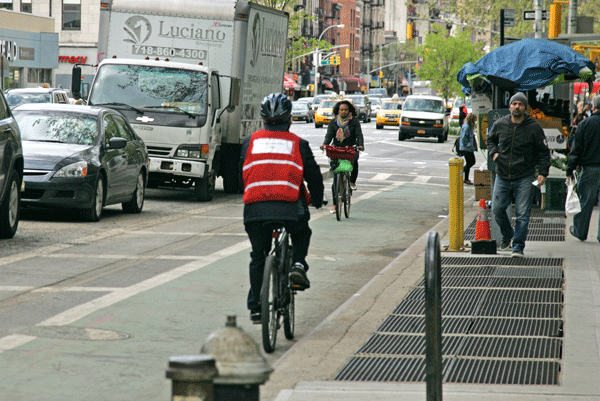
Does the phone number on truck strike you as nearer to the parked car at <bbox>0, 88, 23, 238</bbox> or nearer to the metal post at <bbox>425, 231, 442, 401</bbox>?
the parked car at <bbox>0, 88, 23, 238</bbox>

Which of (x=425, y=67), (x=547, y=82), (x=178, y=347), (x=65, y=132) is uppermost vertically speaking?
(x=425, y=67)

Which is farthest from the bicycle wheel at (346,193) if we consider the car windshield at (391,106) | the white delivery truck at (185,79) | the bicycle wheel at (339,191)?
the car windshield at (391,106)

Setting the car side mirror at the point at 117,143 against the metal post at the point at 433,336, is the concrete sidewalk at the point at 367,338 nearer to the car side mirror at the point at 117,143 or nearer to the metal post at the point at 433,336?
the metal post at the point at 433,336

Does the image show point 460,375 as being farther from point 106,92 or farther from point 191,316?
point 106,92

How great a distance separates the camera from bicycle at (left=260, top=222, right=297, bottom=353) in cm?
631

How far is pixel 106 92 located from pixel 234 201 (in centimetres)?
302

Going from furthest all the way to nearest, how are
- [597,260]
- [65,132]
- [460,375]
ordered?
[65,132] < [597,260] < [460,375]

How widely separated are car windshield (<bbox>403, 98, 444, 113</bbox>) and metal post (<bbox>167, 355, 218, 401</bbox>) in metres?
44.4

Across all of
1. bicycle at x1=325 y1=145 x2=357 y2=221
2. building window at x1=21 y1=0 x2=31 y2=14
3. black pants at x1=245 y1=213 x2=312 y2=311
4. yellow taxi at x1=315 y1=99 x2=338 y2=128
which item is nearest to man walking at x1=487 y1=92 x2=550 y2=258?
bicycle at x1=325 y1=145 x2=357 y2=221

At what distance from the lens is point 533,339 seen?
270 inches

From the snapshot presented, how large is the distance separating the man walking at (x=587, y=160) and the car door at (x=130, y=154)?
257 inches

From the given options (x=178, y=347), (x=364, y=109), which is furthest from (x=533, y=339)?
(x=364, y=109)

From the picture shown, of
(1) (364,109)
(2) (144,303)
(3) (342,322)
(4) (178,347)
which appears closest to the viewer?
(4) (178,347)

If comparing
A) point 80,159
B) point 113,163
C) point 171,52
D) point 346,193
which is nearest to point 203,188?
point 171,52
